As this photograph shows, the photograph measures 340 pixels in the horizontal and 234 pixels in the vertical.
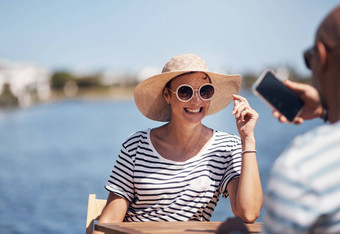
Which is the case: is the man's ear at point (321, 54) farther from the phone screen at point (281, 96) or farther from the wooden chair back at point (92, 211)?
the wooden chair back at point (92, 211)

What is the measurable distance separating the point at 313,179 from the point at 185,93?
5.73 ft

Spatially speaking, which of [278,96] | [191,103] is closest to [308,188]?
[278,96]

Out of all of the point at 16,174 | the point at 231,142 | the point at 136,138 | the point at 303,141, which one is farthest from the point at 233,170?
the point at 16,174

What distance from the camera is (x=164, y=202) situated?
2703 mm

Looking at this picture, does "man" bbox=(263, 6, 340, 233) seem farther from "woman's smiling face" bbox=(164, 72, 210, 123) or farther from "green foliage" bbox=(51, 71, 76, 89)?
"green foliage" bbox=(51, 71, 76, 89)

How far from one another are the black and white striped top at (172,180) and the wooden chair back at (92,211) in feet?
0.54

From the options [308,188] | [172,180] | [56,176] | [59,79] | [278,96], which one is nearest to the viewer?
[308,188]

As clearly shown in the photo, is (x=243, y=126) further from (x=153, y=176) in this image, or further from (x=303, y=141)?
(x=303, y=141)

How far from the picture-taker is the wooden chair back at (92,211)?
2809 mm

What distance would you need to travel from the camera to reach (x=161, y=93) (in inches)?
122

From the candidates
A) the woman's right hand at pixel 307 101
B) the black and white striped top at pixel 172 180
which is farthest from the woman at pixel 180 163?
the woman's right hand at pixel 307 101

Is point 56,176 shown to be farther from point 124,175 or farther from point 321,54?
point 321,54

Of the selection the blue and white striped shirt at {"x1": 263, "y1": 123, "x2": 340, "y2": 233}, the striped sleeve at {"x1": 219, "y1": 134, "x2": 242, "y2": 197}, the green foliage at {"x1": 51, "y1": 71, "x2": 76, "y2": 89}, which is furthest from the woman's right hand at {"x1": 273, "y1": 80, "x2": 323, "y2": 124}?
the green foliage at {"x1": 51, "y1": 71, "x2": 76, "y2": 89}

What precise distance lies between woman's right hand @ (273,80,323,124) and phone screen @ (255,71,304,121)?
13mm
